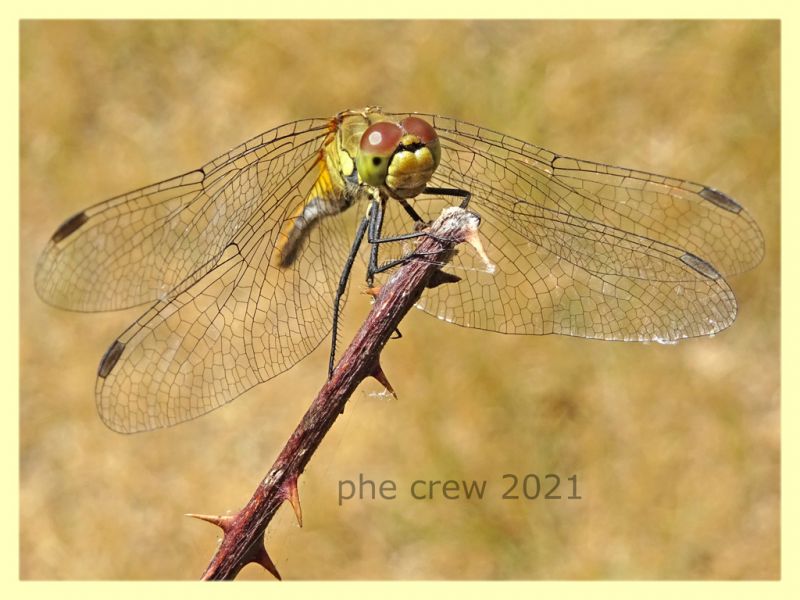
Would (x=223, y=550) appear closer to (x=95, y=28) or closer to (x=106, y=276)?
(x=106, y=276)

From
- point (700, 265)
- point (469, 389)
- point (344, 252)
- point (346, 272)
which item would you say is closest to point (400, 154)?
point (346, 272)

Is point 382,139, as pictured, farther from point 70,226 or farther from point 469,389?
point 469,389

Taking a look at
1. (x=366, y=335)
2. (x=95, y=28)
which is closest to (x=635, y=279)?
(x=366, y=335)

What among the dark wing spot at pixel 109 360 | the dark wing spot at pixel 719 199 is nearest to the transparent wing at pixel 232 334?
the dark wing spot at pixel 109 360

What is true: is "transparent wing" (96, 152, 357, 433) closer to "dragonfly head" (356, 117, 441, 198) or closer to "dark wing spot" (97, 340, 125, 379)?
"dark wing spot" (97, 340, 125, 379)

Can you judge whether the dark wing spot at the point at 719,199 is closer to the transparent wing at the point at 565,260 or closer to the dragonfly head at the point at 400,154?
the transparent wing at the point at 565,260

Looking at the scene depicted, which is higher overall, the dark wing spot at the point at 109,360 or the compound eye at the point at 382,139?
the compound eye at the point at 382,139

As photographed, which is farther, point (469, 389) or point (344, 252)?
point (469, 389)
